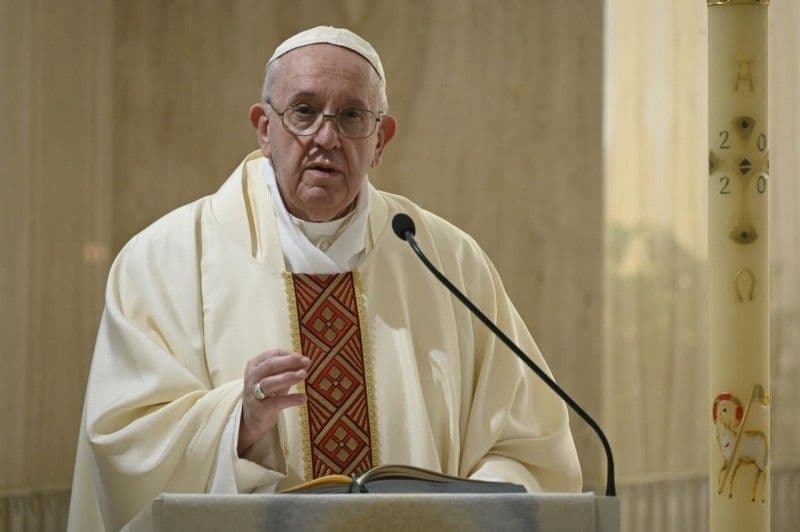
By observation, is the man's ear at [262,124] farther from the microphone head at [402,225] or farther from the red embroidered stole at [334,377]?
the microphone head at [402,225]

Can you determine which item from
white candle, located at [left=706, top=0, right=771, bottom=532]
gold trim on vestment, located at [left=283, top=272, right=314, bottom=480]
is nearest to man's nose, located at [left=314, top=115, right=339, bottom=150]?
gold trim on vestment, located at [left=283, top=272, right=314, bottom=480]

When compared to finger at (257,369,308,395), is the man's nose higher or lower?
higher

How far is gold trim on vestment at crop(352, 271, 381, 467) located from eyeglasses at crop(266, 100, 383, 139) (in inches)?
14.9

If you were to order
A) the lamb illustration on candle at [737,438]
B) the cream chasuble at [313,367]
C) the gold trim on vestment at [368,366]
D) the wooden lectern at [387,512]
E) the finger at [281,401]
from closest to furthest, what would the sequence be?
the wooden lectern at [387,512] < the finger at [281,401] < the cream chasuble at [313,367] < the lamb illustration on candle at [737,438] < the gold trim on vestment at [368,366]

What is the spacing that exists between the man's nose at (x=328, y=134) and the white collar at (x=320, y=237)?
211 millimetres

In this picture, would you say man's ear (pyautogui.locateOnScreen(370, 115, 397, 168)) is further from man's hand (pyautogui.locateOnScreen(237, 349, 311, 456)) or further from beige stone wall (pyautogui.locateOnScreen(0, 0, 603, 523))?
beige stone wall (pyautogui.locateOnScreen(0, 0, 603, 523))

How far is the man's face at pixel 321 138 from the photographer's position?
3820 mm

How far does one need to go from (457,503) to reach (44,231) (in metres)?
2.93

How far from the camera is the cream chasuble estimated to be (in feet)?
11.7

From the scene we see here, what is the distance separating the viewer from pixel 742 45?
3.71 meters

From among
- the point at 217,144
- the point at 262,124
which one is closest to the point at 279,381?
the point at 262,124

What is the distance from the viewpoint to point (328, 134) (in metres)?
3.79

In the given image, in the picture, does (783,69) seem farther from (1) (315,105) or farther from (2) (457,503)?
(2) (457,503)

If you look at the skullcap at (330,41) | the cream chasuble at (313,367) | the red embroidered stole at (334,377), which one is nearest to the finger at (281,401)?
the cream chasuble at (313,367)
